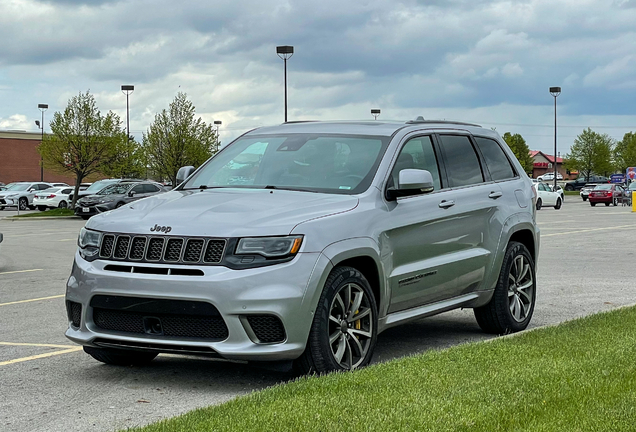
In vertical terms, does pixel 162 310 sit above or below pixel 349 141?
below

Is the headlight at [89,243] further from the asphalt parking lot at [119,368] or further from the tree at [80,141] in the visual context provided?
the tree at [80,141]

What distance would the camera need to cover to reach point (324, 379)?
18.9ft

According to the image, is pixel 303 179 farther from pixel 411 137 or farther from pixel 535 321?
pixel 535 321

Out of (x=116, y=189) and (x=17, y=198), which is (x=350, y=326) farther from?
(x=17, y=198)

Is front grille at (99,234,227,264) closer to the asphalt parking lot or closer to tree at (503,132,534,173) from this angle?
the asphalt parking lot

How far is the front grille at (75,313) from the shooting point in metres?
6.31

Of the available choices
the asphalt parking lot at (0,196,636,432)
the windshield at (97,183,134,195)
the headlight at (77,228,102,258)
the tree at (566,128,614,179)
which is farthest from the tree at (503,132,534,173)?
the headlight at (77,228,102,258)

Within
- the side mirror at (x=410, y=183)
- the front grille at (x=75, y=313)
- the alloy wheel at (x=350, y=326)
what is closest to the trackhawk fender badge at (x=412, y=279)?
the alloy wheel at (x=350, y=326)

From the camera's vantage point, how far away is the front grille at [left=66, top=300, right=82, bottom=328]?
249 inches

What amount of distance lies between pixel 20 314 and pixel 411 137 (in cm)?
471

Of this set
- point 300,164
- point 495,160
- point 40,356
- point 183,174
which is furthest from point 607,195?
point 40,356

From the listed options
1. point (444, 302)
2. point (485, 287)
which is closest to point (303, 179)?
point (444, 302)

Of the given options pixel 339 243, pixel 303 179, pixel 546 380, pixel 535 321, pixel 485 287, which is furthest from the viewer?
pixel 535 321

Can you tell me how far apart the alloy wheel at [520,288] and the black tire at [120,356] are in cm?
333
